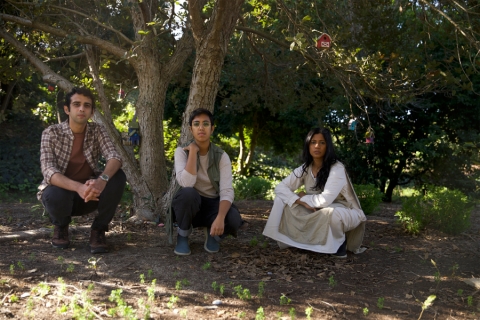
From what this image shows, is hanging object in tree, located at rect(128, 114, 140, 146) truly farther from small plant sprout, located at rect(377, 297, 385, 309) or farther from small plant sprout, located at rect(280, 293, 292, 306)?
small plant sprout, located at rect(377, 297, 385, 309)

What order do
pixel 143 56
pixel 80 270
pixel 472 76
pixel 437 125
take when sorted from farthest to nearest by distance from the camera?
pixel 437 125 → pixel 472 76 → pixel 143 56 → pixel 80 270

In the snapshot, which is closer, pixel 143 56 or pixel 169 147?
pixel 143 56

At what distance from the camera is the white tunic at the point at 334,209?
178 inches

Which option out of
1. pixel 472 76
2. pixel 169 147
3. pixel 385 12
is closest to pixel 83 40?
pixel 385 12

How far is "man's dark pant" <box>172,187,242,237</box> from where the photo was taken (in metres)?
4.32

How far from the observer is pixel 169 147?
54.2 feet

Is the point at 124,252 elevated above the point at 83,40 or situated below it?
below

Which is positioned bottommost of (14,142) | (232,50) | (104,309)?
(104,309)

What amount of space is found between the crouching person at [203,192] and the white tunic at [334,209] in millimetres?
524

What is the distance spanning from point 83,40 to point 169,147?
1061 cm

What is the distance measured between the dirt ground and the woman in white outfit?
15cm

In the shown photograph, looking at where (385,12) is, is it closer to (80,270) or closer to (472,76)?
(80,270)

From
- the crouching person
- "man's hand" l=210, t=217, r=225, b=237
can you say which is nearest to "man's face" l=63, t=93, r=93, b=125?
the crouching person

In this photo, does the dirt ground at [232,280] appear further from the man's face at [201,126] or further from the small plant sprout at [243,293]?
the man's face at [201,126]
